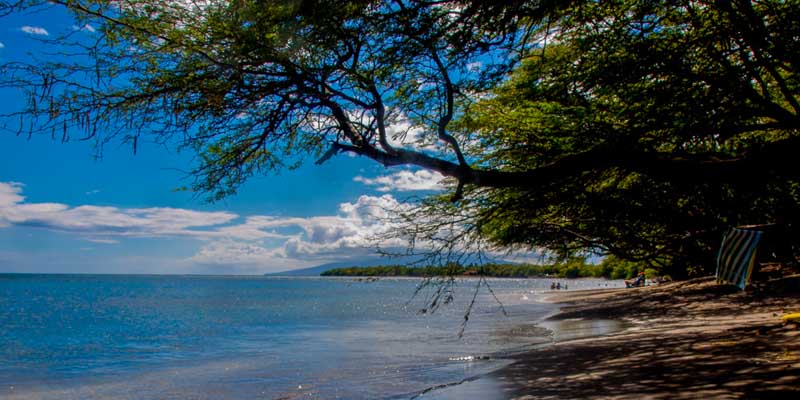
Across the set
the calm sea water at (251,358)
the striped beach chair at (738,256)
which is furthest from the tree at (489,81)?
the calm sea water at (251,358)

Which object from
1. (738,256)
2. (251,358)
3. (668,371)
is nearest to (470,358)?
(668,371)

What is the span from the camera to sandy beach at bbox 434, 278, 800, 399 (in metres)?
5.43

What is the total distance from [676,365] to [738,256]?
6.41 feet

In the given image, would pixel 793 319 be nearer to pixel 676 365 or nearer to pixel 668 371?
pixel 676 365

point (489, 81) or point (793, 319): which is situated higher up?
point (489, 81)

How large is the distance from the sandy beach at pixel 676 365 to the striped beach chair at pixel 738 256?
0.95 m

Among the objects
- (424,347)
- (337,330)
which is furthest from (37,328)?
(424,347)

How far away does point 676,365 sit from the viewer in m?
6.89

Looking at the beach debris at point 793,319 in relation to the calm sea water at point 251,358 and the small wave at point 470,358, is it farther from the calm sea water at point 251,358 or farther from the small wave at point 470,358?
the small wave at point 470,358

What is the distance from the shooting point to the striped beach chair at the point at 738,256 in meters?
7.25

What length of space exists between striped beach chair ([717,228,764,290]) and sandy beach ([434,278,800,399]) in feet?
3.10

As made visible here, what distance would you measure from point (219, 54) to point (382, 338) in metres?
15.8

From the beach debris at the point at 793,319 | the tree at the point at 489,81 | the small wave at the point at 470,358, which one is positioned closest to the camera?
the tree at the point at 489,81

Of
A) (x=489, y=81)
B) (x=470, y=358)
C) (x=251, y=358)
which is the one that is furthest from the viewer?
(x=251, y=358)
